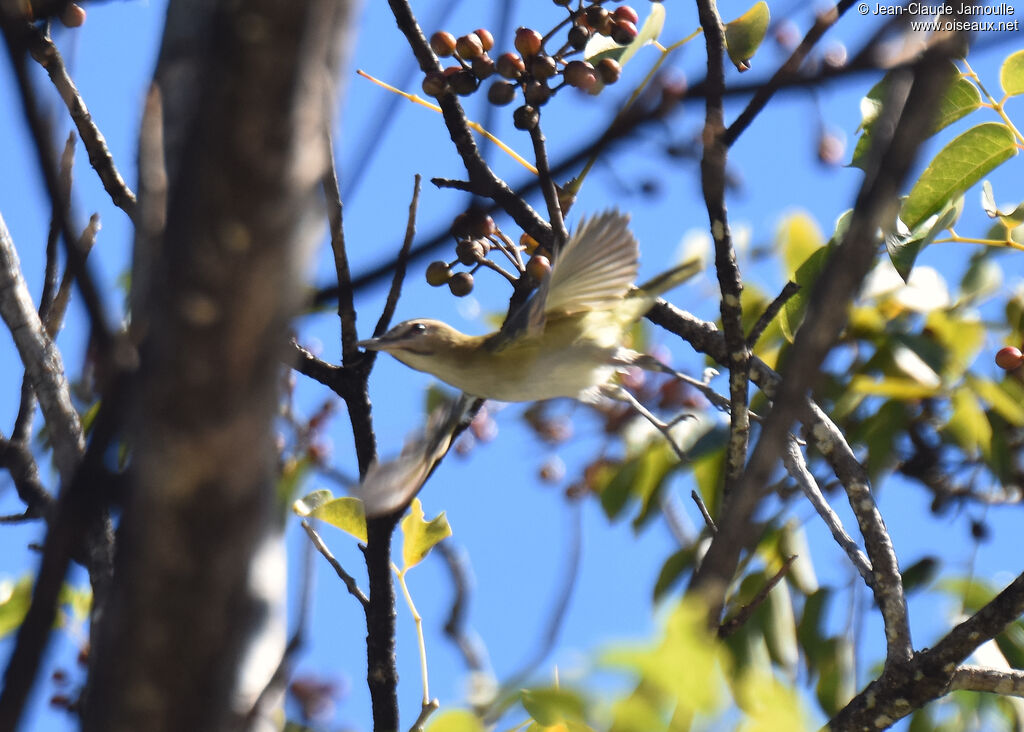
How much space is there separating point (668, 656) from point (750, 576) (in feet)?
7.54

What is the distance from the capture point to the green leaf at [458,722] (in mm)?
1032

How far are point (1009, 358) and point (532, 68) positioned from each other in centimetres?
166

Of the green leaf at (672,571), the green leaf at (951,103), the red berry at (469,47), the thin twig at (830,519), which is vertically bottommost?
the thin twig at (830,519)

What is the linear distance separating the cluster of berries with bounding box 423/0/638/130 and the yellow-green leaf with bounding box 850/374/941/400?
1.20 meters

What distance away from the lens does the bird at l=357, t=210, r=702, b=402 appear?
2.62m

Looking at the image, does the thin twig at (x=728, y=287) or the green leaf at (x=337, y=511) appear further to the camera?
the green leaf at (x=337, y=511)

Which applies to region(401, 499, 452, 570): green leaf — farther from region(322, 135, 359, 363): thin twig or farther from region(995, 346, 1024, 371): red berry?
region(995, 346, 1024, 371): red berry

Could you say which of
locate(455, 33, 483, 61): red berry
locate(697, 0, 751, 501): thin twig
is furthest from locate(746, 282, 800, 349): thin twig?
locate(455, 33, 483, 61): red berry

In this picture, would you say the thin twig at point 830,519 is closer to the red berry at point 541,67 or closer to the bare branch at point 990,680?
the bare branch at point 990,680

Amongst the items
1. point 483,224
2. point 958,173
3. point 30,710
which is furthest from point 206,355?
point 958,173

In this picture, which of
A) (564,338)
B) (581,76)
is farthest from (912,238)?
(564,338)

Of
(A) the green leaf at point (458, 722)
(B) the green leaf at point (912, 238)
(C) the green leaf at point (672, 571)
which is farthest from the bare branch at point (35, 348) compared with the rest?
(C) the green leaf at point (672, 571)

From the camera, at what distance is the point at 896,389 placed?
2977mm

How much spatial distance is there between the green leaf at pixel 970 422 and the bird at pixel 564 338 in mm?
831
